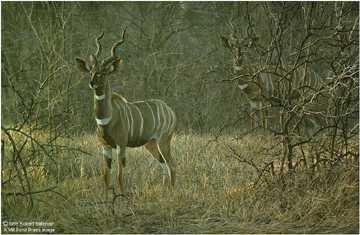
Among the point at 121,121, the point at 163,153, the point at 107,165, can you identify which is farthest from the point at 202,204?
the point at 121,121

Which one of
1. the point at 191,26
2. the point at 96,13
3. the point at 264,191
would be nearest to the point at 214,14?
the point at 191,26

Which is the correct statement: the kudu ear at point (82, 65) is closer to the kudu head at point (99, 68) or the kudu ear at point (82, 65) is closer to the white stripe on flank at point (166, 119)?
the kudu head at point (99, 68)

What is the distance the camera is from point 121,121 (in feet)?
21.9

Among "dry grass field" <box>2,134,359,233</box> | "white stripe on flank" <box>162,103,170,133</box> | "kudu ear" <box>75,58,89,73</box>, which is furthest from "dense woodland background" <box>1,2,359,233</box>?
"kudu ear" <box>75,58,89,73</box>

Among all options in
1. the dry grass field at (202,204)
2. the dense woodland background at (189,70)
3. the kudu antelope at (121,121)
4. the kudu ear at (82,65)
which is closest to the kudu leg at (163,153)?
the kudu antelope at (121,121)

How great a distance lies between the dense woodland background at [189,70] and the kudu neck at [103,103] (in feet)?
1.69

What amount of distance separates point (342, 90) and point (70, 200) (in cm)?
306

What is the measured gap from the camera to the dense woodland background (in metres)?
6.89

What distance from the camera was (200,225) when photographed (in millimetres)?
5992

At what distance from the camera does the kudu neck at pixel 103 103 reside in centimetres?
642

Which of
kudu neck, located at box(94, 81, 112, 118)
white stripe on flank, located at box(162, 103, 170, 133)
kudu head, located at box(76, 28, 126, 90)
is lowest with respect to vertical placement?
white stripe on flank, located at box(162, 103, 170, 133)

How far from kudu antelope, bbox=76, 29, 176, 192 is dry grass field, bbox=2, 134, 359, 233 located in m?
0.24

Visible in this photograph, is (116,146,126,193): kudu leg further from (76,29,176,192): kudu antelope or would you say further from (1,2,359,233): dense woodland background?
(1,2,359,233): dense woodland background

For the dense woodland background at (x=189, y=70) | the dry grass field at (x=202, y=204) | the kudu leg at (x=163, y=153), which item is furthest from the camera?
the dense woodland background at (x=189, y=70)
